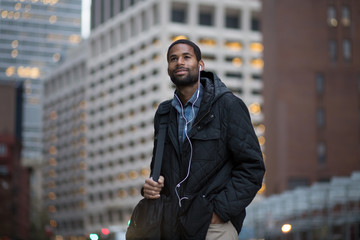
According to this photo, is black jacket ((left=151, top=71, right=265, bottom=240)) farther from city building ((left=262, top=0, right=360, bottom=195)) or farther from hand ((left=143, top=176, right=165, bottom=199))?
city building ((left=262, top=0, right=360, bottom=195))

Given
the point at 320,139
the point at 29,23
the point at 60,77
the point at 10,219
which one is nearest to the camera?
the point at 320,139

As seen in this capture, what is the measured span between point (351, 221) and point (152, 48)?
7681cm

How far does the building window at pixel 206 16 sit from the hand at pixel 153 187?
100m

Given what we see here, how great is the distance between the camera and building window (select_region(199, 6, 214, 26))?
103250mm

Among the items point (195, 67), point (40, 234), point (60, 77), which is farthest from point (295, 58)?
point (60, 77)

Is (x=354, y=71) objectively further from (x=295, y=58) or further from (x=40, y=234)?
(x=40, y=234)

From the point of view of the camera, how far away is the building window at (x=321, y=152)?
5270 centimetres

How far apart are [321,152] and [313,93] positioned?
4700mm

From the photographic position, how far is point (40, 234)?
8375 cm

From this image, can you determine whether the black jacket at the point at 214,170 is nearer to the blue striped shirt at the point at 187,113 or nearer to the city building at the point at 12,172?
the blue striped shirt at the point at 187,113

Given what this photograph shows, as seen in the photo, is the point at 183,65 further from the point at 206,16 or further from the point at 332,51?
the point at 206,16

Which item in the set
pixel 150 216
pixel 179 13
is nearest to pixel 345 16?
pixel 179 13

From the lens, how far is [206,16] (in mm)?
104250

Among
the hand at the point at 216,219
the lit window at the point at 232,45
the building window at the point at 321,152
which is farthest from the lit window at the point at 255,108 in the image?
the hand at the point at 216,219
